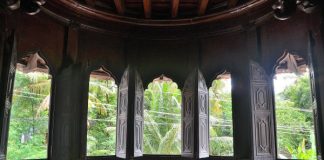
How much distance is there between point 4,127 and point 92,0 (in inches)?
86.8

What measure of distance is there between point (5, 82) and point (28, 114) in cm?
778

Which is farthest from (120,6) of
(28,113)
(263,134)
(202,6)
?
(28,113)

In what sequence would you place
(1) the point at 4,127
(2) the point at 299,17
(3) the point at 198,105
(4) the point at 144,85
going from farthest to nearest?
(4) the point at 144,85
(3) the point at 198,105
(2) the point at 299,17
(1) the point at 4,127

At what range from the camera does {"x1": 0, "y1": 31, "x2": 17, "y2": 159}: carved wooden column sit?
3.15 metres

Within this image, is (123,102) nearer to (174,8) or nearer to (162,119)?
(174,8)

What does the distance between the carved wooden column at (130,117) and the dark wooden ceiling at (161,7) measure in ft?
3.00

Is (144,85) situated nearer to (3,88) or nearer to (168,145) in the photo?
(3,88)

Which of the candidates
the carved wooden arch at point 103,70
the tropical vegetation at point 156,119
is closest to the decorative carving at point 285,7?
the carved wooden arch at point 103,70

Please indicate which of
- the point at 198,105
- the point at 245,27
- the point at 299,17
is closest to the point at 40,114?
the point at 198,105

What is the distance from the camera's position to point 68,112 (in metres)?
4.23

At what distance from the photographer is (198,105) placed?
454 cm

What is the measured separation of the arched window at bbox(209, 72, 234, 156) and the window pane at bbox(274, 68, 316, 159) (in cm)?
167

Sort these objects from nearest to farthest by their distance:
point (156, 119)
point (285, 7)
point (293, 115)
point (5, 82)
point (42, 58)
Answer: point (5, 82), point (285, 7), point (42, 58), point (293, 115), point (156, 119)

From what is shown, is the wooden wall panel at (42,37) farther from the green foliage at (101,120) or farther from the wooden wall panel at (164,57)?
the green foliage at (101,120)
